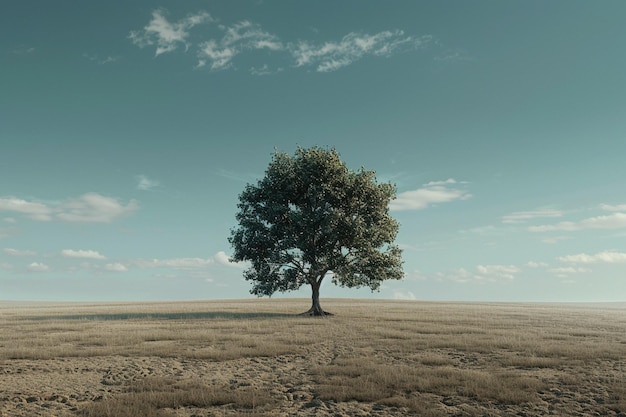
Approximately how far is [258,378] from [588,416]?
11911 millimetres

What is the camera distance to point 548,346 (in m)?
28.9

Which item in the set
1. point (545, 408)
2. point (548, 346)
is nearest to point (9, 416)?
point (545, 408)

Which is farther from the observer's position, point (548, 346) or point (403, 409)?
point (548, 346)

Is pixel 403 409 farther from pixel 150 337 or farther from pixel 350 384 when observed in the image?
pixel 150 337

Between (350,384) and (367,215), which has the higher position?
(367,215)

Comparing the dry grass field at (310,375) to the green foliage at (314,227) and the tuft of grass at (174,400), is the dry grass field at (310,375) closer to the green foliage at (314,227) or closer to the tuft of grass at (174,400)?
the tuft of grass at (174,400)

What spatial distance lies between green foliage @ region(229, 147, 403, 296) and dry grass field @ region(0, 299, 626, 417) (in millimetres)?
20161

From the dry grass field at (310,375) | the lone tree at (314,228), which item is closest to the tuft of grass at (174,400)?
the dry grass field at (310,375)

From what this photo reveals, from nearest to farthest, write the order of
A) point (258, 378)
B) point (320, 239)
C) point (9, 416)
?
point (9, 416), point (258, 378), point (320, 239)

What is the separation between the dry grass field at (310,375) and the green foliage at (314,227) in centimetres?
2016

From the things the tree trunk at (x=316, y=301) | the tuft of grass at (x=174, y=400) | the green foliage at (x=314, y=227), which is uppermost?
the green foliage at (x=314, y=227)

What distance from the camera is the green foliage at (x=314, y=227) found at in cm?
5325

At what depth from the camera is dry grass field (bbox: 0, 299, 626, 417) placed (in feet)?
51.5

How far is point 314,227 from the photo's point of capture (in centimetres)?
5291
